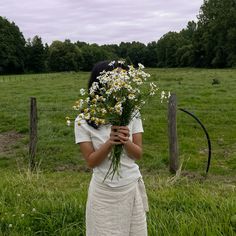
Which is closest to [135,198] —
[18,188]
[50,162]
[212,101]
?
[18,188]

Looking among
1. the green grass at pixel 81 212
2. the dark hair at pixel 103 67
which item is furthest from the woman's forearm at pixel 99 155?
the green grass at pixel 81 212

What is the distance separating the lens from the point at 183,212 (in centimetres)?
462

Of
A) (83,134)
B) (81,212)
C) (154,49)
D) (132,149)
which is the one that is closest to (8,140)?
(81,212)

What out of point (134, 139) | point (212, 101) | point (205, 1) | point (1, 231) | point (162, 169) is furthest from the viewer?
point (205, 1)

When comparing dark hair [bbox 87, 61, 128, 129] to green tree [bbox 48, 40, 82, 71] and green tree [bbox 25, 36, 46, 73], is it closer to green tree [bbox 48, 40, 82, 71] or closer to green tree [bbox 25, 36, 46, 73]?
green tree [bbox 48, 40, 82, 71]

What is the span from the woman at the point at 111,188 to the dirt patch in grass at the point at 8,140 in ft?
26.0

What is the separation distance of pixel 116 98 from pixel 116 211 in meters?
0.86

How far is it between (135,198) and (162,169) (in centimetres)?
587

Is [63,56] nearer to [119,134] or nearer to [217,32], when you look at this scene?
[217,32]

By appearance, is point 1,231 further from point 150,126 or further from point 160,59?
point 160,59

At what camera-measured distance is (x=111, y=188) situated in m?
3.08

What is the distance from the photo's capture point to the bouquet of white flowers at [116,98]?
2.76m

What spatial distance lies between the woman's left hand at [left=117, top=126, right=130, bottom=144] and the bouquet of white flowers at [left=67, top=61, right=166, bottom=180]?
38 millimetres

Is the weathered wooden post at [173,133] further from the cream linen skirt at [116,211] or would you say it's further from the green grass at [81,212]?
the cream linen skirt at [116,211]
